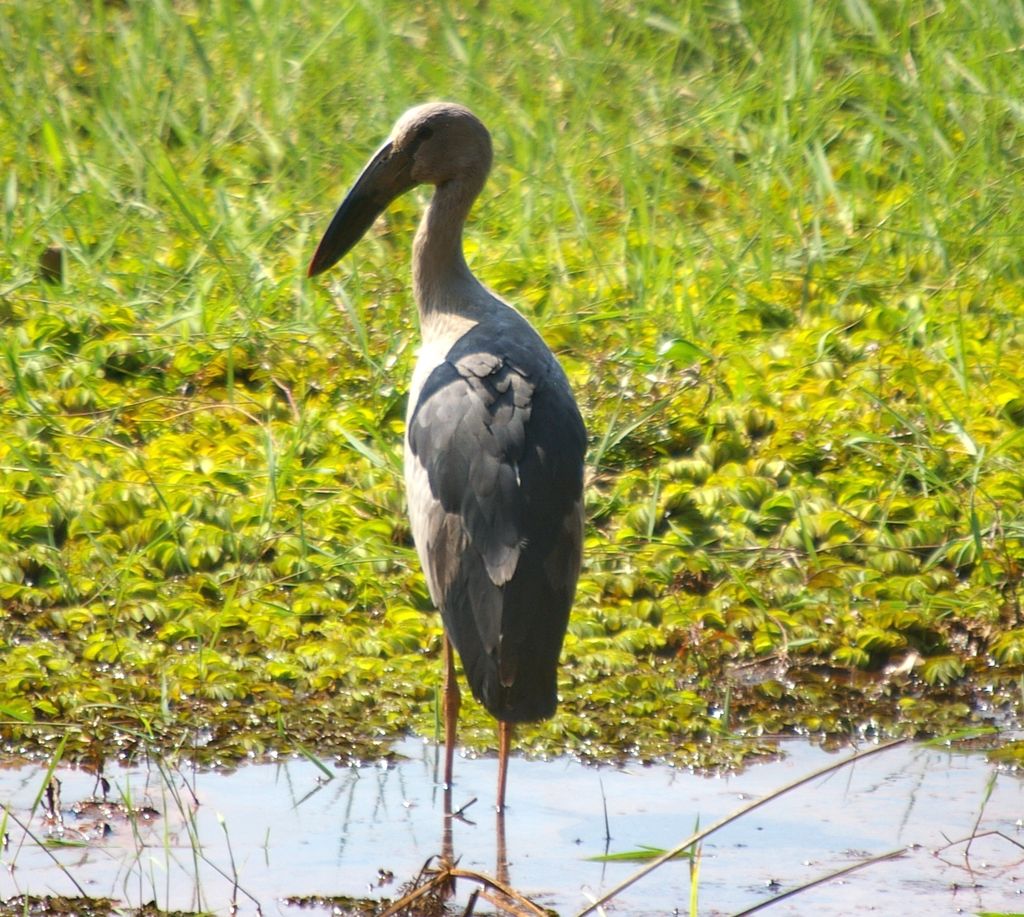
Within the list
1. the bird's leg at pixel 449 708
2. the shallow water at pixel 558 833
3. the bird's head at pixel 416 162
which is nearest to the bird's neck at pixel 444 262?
the bird's head at pixel 416 162

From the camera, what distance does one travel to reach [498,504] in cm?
392

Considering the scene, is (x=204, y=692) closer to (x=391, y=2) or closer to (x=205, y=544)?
(x=205, y=544)

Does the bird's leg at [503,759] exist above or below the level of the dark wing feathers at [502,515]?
below

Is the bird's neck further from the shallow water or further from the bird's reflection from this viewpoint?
the bird's reflection

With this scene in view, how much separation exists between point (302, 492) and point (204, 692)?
3.26ft

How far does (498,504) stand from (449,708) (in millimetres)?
565

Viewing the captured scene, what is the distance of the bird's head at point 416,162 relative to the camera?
4.81m

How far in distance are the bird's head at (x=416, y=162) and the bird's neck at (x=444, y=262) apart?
6 centimetres

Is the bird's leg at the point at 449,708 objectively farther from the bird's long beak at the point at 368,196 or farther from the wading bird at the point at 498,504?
the bird's long beak at the point at 368,196

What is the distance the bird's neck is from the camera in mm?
4691

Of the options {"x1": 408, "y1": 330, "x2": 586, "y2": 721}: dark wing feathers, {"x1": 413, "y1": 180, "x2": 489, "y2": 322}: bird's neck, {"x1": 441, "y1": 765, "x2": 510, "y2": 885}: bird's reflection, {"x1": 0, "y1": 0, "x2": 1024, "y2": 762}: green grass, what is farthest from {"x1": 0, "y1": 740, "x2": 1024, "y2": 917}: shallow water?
{"x1": 413, "y1": 180, "x2": 489, "y2": 322}: bird's neck

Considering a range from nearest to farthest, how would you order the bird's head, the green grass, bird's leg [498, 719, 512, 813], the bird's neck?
bird's leg [498, 719, 512, 813] < the green grass < the bird's neck < the bird's head

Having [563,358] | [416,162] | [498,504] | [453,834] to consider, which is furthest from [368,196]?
[453,834]

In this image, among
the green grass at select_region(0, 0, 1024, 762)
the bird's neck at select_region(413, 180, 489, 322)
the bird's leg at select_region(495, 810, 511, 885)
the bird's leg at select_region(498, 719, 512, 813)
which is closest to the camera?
the bird's leg at select_region(495, 810, 511, 885)
